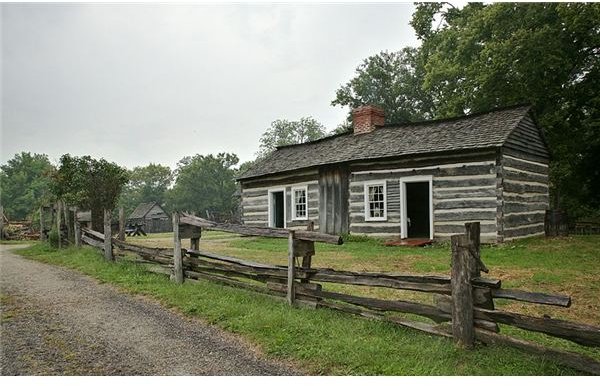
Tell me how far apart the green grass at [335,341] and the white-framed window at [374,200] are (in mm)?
9396

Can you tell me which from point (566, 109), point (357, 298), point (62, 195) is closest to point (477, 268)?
point (357, 298)

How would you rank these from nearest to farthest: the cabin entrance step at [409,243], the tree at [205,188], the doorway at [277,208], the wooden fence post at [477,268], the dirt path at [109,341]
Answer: the dirt path at [109,341] → the wooden fence post at [477,268] → the cabin entrance step at [409,243] → the doorway at [277,208] → the tree at [205,188]

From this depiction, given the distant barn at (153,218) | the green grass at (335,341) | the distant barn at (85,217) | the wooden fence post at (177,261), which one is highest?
the distant barn at (85,217)

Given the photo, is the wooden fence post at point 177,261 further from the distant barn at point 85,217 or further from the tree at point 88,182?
the tree at point 88,182

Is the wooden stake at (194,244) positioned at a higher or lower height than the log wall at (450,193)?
lower

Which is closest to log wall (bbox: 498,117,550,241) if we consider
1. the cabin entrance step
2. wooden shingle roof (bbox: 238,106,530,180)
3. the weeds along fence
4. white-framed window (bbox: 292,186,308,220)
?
wooden shingle roof (bbox: 238,106,530,180)

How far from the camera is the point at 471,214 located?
44.3ft

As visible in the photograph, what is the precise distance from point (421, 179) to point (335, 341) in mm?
10934

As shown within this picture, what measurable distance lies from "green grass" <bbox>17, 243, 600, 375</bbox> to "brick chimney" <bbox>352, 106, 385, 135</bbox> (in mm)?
13420

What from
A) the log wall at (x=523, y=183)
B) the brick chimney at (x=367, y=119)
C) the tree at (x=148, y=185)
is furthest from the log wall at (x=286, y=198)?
the tree at (x=148, y=185)

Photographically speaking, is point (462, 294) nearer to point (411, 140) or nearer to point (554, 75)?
point (411, 140)

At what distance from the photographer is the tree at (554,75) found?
61.9 feet

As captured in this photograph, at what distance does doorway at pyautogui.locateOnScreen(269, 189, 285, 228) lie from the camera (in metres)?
19.9

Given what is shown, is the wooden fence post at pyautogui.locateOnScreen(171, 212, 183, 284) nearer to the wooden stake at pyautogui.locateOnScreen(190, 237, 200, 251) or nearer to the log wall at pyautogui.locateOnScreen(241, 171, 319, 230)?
the wooden stake at pyautogui.locateOnScreen(190, 237, 200, 251)
